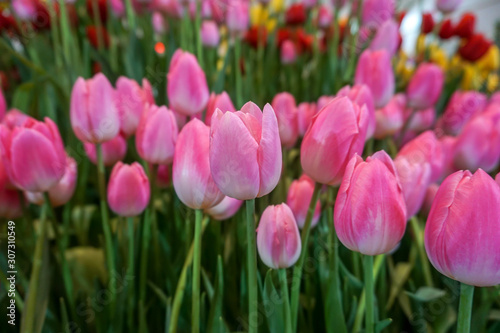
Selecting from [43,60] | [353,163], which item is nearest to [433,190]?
[353,163]

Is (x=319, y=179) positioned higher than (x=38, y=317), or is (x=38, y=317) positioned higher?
(x=319, y=179)

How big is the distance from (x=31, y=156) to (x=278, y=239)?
0.17m

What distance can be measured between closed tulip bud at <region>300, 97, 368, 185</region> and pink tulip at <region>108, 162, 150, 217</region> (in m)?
0.13

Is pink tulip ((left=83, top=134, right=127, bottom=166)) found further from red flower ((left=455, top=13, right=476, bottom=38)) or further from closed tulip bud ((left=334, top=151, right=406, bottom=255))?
red flower ((left=455, top=13, right=476, bottom=38))

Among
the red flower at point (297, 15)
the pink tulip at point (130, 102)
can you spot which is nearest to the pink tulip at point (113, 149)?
the pink tulip at point (130, 102)

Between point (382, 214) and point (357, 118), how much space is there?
0.21ft

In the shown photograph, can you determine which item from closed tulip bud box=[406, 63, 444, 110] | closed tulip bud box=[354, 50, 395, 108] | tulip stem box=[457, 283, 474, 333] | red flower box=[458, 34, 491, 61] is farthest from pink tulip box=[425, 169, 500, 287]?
red flower box=[458, 34, 491, 61]

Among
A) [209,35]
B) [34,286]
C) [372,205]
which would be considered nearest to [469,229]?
[372,205]

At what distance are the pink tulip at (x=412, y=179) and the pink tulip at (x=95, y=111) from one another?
20 centimetres

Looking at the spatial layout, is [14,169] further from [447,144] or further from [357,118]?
[447,144]

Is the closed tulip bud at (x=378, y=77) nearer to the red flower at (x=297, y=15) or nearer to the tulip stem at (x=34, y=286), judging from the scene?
the tulip stem at (x=34, y=286)

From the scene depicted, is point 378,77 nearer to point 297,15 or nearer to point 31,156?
point 31,156

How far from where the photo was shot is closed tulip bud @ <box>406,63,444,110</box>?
0.51 metres

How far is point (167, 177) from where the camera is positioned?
395mm
